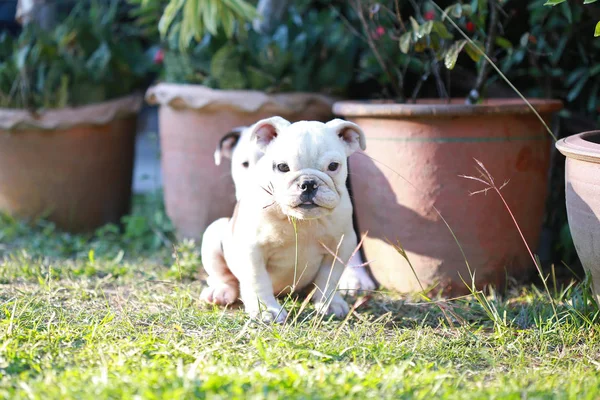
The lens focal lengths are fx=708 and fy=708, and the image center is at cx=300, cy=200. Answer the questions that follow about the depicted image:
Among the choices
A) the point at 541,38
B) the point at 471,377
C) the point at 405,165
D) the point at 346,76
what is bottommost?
the point at 471,377

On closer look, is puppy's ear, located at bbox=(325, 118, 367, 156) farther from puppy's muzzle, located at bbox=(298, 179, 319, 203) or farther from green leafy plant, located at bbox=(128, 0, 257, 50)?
green leafy plant, located at bbox=(128, 0, 257, 50)

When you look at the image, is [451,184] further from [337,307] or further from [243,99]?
[243,99]

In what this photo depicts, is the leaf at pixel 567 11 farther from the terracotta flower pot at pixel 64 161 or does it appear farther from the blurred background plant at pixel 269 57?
the terracotta flower pot at pixel 64 161

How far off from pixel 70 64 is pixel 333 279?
2764mm

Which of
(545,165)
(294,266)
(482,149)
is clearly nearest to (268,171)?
(294,266)

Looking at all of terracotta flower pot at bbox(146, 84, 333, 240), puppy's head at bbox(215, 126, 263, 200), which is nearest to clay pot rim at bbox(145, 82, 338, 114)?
terracotta flower pot at bbox(146, 84, 333, 240)

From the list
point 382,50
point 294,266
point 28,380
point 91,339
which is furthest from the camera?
point 382,50

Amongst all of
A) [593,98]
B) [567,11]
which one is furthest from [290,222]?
[593,98]

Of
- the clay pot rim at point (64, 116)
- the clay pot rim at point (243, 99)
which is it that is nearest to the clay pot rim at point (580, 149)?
the clay pot rim at point (243, 99)

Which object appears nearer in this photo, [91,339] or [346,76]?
[91,339]

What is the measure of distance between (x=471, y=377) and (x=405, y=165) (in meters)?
1.27

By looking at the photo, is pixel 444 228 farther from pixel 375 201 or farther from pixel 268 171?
pixel 268 171

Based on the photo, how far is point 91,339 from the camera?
97.3 inches

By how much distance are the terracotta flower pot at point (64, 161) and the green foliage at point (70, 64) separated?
112 millimetres
